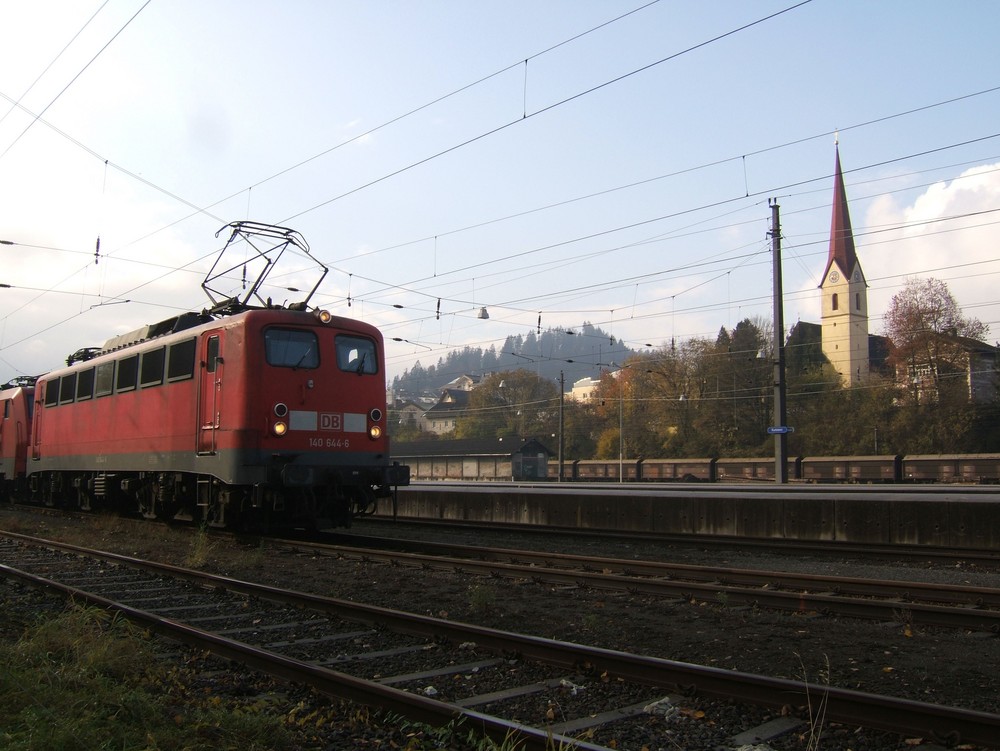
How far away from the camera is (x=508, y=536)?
52.3 ft

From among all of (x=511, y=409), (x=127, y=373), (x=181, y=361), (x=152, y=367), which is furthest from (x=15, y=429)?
(x=511, y=409)

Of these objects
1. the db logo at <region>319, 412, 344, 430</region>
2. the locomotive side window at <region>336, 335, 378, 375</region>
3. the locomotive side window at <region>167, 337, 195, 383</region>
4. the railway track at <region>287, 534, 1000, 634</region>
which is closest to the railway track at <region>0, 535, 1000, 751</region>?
the railway track at <region>287, 534, 1000, 634</region>

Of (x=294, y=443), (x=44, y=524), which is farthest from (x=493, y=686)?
(x=44, y=524)

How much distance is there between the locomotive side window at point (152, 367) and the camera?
49.0 ft

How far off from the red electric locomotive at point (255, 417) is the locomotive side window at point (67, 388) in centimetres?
356

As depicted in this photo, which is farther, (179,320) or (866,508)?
(179,320)

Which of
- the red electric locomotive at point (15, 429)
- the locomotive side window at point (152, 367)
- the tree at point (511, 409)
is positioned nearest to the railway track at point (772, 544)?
the locomotive side window at point (152, 367)

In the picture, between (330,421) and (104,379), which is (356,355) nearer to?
(330,421)

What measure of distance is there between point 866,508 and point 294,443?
9.76 m

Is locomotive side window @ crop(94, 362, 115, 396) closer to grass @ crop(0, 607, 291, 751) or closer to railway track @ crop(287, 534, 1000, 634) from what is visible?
railway track @ crop(287, 534, 1000, 634)

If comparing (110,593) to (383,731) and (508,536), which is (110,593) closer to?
(383,731)

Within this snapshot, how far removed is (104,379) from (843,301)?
255ft

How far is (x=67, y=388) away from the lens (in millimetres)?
19750

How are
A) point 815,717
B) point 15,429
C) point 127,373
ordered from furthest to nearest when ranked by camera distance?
point 15,429 < point 127,373 < point 815,717
